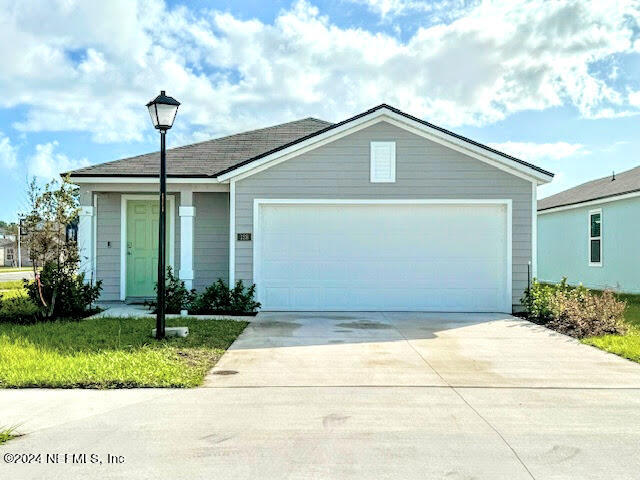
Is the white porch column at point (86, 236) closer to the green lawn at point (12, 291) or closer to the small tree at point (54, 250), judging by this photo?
the small tree at point (54, 250)

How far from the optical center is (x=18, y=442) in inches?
153

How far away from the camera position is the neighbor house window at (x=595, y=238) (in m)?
17.2

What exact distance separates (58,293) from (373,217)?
6.26 metres

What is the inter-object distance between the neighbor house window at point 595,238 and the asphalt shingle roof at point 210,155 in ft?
30.8

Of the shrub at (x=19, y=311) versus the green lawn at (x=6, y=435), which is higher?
the shrub at (x=19, y=311)

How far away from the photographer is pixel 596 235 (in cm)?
1755

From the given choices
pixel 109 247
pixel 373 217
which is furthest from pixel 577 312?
pixel 109 247

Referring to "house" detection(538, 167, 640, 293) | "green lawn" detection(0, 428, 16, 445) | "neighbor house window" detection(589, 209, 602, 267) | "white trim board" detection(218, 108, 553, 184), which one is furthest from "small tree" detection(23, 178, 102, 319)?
"neighbor house window" detection(589, 209, 602, 267)

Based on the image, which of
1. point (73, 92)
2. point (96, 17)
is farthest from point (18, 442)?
point (73, 92)

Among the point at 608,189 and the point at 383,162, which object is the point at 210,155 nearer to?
the point at 383,162

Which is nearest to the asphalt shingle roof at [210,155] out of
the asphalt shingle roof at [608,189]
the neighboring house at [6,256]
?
the asphalt shingle roof at [608,189]

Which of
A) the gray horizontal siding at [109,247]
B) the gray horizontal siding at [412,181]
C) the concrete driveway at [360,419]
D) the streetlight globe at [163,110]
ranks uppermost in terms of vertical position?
the streetlight globe at [163,110]

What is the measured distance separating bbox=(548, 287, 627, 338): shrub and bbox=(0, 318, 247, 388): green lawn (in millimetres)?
5592

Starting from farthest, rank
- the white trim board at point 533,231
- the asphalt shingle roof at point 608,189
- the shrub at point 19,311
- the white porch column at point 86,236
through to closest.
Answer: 1. the asphalt shingle roof at point 608,189
2. the white porch column at point 86,236
3. the white trim board at point 533,231
4. the shrub at point 19,311
